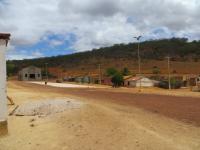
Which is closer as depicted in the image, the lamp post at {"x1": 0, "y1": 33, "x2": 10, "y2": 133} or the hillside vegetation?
the lamp post at {"x1": 0, "y1": 33, "x2": 10, "y2": 133}

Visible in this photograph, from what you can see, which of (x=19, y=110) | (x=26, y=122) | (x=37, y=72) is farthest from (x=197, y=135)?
(x=37, y=72)

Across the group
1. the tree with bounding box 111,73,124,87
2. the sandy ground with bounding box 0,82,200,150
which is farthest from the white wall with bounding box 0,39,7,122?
the tree with bounding box 111,73,124,87

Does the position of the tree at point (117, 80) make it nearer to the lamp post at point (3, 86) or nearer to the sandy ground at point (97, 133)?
the sandy ground at point (97, 133)

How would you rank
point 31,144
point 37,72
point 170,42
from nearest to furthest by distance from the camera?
→ point 31,144 → point 37,72 → point 170,42

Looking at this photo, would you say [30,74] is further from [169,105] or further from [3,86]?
[3,86]

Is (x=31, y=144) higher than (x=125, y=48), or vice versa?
(x=125, y=48)

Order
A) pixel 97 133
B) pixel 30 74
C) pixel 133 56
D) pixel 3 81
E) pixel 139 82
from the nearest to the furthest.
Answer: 1. pixel 97 133
2. pixel 3 81
3. pixel 139 82
4. pixel 30 74
5. pixel 133 56

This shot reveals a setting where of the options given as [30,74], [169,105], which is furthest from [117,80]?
[30,74]

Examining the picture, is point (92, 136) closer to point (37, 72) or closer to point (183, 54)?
point (37, 72)

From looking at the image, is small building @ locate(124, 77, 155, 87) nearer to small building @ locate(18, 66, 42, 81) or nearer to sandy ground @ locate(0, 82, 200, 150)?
sandy ground @ locate(0, 82, 200, 150)

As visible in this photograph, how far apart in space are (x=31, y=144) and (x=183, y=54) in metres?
158

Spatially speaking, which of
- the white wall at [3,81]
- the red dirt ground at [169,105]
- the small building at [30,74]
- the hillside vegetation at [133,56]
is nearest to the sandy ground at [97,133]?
the white wall at [3,81]

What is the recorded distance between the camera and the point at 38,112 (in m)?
19.2

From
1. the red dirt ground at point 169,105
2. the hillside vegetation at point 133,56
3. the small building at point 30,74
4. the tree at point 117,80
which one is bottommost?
the red dirt ground at point 169,105
